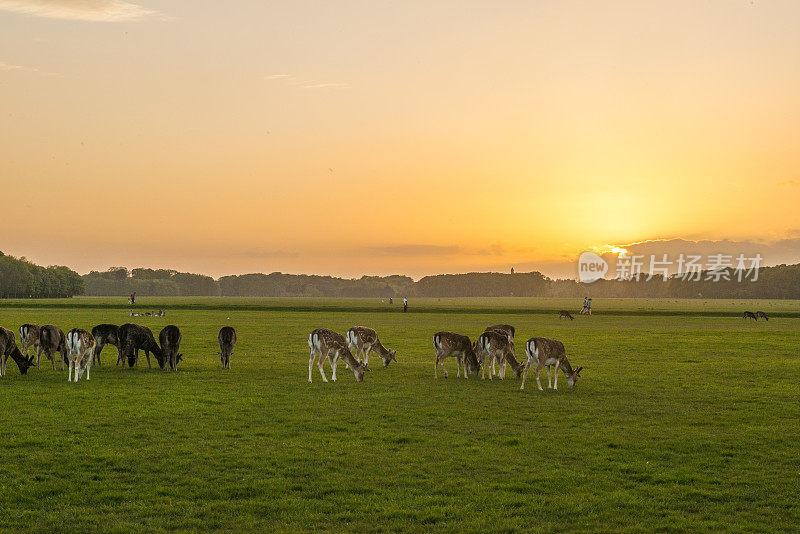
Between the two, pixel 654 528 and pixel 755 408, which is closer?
pixel 654 528

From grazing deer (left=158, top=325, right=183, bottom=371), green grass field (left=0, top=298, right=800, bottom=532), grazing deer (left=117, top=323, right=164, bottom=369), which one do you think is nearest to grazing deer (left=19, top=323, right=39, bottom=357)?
green grass field (left=0, top=298, right=800, bottom=532)

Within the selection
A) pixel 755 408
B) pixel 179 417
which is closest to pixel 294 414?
pixel 179 417

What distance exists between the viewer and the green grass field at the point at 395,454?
11.9m

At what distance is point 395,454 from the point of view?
1595 centimetres

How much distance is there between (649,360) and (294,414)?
25450mm

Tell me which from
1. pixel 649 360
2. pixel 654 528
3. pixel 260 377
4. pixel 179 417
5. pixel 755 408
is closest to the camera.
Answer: pixel 654 528

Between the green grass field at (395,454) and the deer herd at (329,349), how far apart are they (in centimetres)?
105

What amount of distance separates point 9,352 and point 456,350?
65.5 feet

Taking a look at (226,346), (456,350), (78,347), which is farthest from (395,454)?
(226,346)

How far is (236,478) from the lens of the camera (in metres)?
13.9

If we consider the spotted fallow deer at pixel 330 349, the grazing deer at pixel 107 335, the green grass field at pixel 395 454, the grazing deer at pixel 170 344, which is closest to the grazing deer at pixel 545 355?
the green grass field at pixel 395 454

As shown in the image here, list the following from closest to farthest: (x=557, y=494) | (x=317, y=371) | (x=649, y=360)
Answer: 1. (x=557, y=494)
2. (x=317, y=371)
3. (x=649, y=360)

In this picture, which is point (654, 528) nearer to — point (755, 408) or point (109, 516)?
point (109, 516)

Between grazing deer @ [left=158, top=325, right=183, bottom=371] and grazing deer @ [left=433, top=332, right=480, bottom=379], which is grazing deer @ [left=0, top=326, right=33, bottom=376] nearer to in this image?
grazing deer @ [left=158, top=325, right=183, bottom=371]
